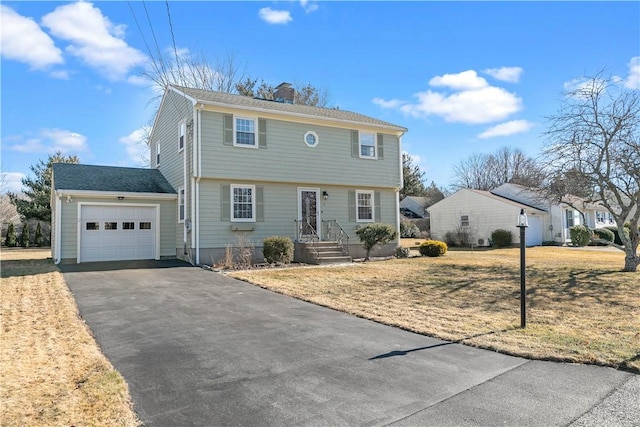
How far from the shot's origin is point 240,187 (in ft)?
52.0

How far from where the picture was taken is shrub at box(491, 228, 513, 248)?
88.5ft

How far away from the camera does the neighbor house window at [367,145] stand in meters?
18.5

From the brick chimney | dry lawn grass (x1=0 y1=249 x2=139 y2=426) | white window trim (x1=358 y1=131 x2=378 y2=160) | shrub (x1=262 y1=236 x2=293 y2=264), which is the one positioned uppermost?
the brick chimney

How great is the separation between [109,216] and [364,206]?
35.5ft

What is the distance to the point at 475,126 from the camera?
101 feet

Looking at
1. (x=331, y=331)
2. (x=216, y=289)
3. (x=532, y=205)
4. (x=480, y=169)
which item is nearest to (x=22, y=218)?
(x=216, y=289)

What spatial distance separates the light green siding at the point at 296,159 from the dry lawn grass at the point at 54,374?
340 inches

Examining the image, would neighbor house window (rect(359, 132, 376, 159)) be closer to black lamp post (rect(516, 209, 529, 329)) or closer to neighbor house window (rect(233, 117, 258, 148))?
neighbor house window (rect(233, 117, 258, 148))

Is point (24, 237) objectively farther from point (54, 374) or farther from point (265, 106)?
point (54, 374)

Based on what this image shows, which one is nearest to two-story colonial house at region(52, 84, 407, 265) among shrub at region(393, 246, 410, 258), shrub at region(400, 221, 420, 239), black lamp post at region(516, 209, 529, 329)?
shrub at region(393, 246, 410, 258)

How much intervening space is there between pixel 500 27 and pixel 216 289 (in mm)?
10877

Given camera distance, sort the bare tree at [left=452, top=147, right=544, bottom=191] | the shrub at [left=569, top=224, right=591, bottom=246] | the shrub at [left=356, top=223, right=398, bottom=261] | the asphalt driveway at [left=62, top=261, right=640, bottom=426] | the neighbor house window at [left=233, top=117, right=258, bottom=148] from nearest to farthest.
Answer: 1. the asphalt driveway at [left=62, top=261, right=640, bottom=426]
2. the neighbor house window at [left=233, top=117, right=258, bottom=148]
3. the shrub at [left=356, top=223, right=398, bottom=261]
4. the shrub at [left=569, top=224, right=591, bottom=246]
5. the bare tree at [left=452, top=147, right=544, bottom=191]

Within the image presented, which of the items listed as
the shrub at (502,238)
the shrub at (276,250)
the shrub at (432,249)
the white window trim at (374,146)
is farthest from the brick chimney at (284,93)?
the shrub at (502,238)

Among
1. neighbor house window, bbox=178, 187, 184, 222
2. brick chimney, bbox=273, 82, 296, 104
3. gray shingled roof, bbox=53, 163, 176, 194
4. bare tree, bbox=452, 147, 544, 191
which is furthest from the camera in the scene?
bare tree, bbox=452, 147, 544, 191
